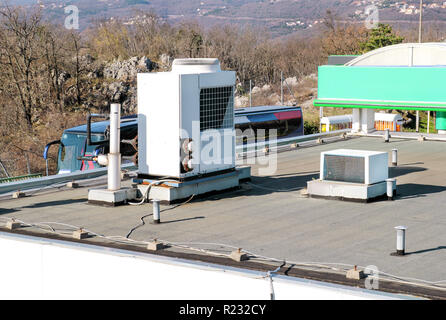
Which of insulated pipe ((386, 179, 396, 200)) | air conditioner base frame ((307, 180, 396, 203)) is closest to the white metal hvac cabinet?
air conditioner base frame ((307, 180, 396, 203))

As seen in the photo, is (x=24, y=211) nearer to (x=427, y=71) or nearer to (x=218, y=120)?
(x=218, y=120)

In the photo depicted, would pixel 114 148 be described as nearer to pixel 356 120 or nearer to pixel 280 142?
pixel 280 142

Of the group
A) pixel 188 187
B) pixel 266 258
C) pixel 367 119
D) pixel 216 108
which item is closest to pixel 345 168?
pixel 216 108

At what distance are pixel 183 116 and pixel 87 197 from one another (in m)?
2.69

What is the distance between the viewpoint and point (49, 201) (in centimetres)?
1456

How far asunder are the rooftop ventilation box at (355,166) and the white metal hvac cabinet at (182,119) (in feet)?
7.36

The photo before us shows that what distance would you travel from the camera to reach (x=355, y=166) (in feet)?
46.3

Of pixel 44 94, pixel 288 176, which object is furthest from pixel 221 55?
pixel 288 176

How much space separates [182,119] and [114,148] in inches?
55.4

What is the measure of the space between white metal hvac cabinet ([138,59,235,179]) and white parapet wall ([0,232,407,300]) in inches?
152

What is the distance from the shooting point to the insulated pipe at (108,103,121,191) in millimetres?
13555

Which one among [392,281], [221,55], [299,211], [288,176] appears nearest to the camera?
[392,281]

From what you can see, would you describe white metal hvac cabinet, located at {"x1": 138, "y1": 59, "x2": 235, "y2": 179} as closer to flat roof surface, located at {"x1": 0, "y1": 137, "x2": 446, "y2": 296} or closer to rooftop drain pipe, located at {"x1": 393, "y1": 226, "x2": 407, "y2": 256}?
flat roof surface, located at {"x1": 0, "y1": 137, "x2": 446, "y2": 296}

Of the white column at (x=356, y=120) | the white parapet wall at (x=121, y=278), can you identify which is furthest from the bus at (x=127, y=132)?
the white parapet wall at (x=121, y=278)
